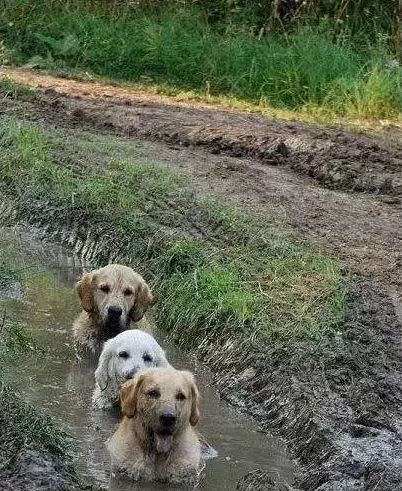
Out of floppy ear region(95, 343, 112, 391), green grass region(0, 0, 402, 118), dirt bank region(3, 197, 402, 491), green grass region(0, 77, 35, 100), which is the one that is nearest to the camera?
dirt bank region(3, 197, 402, 491)

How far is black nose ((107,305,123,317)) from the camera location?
10.1 metres

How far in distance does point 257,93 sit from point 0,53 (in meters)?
3.48

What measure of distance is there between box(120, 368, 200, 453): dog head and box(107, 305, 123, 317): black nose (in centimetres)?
201

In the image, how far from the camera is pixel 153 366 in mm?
9016

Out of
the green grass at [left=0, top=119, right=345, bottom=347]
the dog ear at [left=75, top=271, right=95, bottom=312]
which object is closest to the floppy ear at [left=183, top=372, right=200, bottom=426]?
the green grass at [left=0, top=119, right=345, bottom=347]

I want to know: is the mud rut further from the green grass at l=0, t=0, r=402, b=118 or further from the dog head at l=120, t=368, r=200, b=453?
the green grass at l=0, t=0, r=402, b=118

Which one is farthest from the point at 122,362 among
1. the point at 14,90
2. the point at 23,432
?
the point at 14,90

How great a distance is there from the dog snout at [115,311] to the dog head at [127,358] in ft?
2.58

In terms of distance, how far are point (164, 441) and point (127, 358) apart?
1385 mm

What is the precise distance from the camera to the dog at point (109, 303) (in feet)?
33.2

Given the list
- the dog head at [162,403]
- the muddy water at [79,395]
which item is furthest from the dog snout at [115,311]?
the dog head at [162,403]

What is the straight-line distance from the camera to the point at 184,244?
1134 cm

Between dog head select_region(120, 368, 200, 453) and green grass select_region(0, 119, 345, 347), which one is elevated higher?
dog head select_region(120, 368, 200, 453)

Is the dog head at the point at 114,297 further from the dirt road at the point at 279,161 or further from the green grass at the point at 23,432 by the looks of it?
the green grass at the point at 23,432
